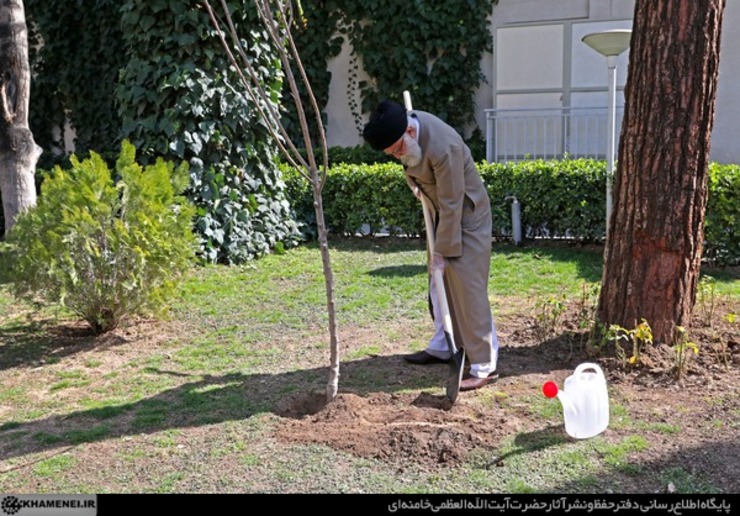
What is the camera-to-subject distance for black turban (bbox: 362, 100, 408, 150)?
4246 millimetres

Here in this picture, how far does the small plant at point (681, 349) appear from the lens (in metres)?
4.60

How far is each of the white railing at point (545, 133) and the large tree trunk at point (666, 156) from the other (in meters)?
7.15

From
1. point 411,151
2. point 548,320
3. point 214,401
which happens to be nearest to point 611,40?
point 548,320

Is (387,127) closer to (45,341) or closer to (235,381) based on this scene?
(235,381)

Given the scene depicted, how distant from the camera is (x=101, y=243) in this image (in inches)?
231

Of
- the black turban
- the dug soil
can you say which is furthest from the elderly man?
the dug soil

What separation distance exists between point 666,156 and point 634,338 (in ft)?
3.72

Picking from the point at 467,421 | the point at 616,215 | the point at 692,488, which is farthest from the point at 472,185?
the point at 692,488

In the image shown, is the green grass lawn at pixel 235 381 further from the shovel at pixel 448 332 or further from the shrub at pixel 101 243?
the shrub at pixel 101 243

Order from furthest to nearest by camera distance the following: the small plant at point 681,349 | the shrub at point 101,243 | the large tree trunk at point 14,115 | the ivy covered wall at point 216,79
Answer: the ivy covered wall at point 216,79, the large tree trunk at point 14,115, the shrub at point 101,243, the small plant at point 681,349

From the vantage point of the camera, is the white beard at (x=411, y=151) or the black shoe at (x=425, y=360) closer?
the white beard at (x=411, y=151)

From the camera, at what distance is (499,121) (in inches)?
488

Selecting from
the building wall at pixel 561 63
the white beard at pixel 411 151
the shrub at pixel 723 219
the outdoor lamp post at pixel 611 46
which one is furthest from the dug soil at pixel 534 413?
the building wall at pixel 561 63

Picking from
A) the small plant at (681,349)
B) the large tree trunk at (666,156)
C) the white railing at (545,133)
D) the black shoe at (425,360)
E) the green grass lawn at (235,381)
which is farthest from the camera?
the white railing at (545,133)
